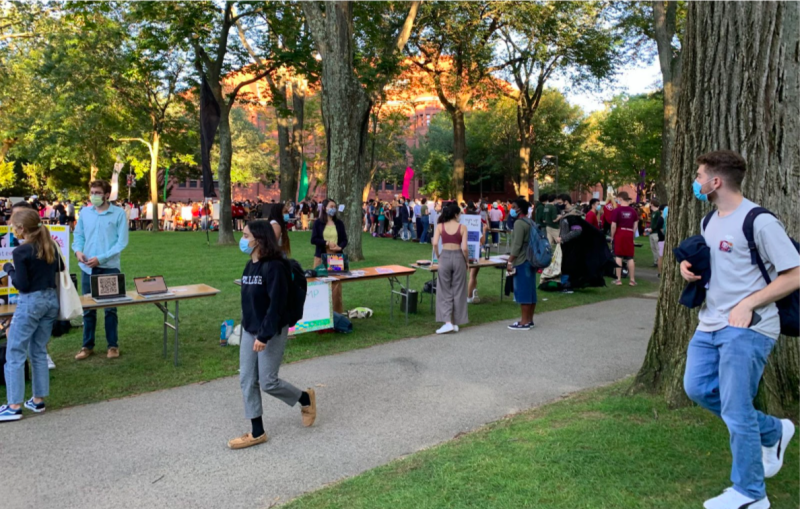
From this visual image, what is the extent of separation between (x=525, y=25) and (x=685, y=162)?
2478 centimetres

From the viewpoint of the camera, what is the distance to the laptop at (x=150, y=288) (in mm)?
6851

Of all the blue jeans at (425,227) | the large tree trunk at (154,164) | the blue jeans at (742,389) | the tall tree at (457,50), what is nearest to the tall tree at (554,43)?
the tall tree at (457,50)

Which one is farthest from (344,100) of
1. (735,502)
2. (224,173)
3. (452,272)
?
(735,502)

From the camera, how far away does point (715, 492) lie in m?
3.56

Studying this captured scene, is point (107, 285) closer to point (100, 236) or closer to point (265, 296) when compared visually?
point (100, 236)

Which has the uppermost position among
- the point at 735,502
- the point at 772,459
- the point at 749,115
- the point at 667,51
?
the point at 667,51

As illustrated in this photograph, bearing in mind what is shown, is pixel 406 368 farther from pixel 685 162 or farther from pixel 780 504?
pixel 780 504

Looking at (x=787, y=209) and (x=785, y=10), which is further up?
(x=785, y=10)

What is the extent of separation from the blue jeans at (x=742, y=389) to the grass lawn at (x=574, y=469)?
323 millimetres

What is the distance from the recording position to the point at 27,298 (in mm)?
5266

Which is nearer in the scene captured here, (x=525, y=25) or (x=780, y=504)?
(x=780, y=504)

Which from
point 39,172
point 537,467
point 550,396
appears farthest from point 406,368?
point 39,172

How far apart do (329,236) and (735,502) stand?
24.2 ft

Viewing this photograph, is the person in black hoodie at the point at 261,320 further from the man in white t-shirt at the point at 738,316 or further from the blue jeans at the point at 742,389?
the blue jeans at the point at 742,389
